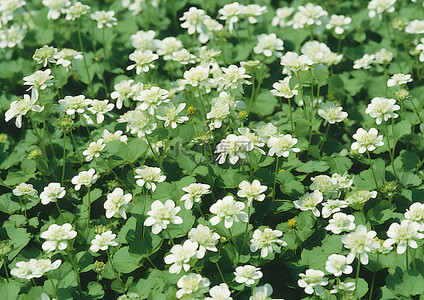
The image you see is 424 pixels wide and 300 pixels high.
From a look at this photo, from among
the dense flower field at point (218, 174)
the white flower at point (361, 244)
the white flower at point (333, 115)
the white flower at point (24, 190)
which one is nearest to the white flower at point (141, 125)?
the dense flower field at point (218, 174)

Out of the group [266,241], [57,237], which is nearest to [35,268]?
[57,237]

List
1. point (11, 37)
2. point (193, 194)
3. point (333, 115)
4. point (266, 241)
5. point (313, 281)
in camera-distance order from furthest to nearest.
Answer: point (11, 37)
point (333, 115)
point (193, 194)
point (266, 241)
point (313, 281)

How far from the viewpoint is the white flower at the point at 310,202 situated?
2.71m

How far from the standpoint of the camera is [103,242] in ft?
8.30

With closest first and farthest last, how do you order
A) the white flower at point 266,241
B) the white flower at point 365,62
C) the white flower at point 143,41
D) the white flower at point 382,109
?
the white flower at point 266,241 < the white flower at point 382,109 < the white flower at point 365,62 < the white flower at point 143,41

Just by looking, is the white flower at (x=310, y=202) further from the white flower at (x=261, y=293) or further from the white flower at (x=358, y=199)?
the white flower at (x=261, y=293)

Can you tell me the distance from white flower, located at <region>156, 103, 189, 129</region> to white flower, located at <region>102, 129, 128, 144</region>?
11.0 inches

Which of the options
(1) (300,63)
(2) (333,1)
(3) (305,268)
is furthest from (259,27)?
(3) (305,268)

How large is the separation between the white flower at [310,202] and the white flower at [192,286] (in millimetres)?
708

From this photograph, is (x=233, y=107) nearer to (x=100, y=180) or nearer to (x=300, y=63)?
(x=300, y=63)

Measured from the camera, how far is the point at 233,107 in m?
3.01

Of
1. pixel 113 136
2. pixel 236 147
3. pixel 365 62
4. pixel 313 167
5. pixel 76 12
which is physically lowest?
pixel 313 167

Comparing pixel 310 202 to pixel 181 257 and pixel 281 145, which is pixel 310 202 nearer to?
pixel 281 145

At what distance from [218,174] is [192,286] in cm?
83
